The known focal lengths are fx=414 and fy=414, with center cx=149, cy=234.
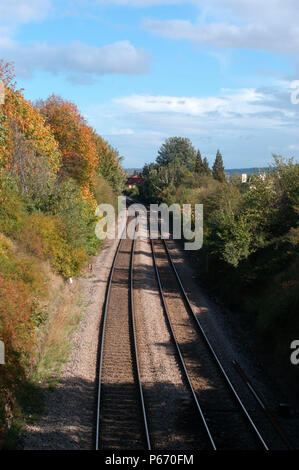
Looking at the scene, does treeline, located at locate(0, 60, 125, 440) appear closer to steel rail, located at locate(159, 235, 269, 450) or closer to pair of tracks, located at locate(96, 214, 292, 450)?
pair of tracks, located at locate(96, 214, 292, 450)

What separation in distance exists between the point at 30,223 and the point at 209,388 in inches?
439

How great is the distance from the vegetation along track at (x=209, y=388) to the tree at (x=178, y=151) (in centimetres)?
8493

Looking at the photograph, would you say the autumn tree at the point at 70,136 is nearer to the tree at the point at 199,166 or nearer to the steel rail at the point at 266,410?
the steel rail at the point at 266,410

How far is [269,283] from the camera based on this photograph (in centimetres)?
1661

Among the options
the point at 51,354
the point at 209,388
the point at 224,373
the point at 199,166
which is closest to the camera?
the point at 209,388

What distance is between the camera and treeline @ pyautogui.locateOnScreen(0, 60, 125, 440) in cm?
1155

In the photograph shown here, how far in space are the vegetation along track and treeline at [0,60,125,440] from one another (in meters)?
4.50

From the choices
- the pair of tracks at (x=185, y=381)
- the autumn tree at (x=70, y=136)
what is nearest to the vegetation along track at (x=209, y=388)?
the pair of tracks at (x=185, y=381)

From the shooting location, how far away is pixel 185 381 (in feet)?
37.2

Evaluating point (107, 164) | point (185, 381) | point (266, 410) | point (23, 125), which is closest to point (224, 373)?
point (185, 381)

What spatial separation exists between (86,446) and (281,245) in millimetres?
12277

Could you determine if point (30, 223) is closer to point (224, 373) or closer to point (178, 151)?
point (224, 373)

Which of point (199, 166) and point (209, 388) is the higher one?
point (199, 166)

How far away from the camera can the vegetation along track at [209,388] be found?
883cm
